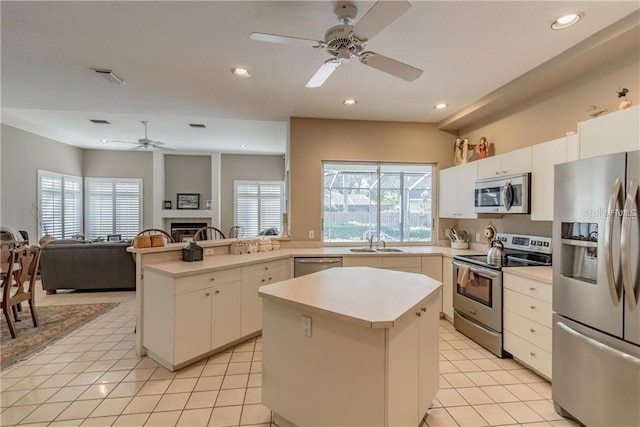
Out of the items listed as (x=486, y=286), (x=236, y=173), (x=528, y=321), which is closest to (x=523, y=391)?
(x=528, y=321)

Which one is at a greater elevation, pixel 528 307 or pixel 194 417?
pixel 528 307

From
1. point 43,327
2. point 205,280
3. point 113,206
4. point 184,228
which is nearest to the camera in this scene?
point 205,280

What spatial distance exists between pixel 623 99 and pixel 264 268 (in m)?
3.49

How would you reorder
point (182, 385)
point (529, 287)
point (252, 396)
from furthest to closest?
point (529, 287) → point (182, 385) → point (252, 396)

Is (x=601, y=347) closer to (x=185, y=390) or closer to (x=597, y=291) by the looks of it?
(x=597, y=291)

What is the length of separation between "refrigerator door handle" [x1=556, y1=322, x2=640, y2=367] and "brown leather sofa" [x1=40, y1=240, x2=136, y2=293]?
18.2 ft

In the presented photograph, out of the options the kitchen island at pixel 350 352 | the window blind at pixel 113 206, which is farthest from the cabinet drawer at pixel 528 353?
the window blind at pixel 113 206

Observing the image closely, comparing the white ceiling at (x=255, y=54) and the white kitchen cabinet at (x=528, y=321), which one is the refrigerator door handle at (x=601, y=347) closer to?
the white kitchen cabinet at (x=528, y=321)

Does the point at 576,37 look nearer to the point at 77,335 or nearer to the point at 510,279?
the point at 510,279

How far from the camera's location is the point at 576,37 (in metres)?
A: 2.23

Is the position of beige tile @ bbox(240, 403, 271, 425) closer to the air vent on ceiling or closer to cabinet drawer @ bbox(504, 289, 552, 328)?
cabinet drawer @ bbox(504, 289, 552, 328)

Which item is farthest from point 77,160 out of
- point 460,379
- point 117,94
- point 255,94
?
point 460,379

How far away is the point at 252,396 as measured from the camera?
7.27 feet

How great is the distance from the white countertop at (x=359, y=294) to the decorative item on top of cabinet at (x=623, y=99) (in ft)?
6.13
